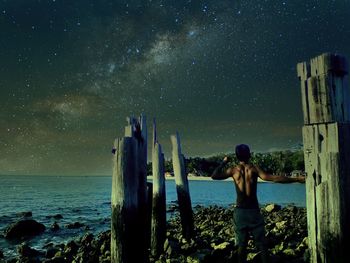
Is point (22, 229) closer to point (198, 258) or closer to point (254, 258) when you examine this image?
point (198, 258)

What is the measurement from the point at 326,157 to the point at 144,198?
13.4 feet

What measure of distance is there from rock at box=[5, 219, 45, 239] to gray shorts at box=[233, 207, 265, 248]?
15284mm

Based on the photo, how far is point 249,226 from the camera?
636cm

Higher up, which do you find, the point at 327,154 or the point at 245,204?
the point at 327,154

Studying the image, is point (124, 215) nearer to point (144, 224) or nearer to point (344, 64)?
point (144, 224)

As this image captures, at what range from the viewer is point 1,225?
944 inches

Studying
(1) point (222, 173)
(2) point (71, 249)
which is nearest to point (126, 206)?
(1) point (222, 173)

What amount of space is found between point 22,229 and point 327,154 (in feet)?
58.8

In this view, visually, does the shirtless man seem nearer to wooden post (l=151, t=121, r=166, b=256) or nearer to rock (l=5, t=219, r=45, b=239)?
wooden post (l=151, t=121, r=166, b=256)

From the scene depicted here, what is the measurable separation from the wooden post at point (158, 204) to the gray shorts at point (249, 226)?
4184 millimetres

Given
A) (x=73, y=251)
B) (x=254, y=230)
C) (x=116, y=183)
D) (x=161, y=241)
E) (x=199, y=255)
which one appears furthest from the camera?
(x=73, y=251)

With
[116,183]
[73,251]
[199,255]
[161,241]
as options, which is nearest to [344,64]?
[116,183]

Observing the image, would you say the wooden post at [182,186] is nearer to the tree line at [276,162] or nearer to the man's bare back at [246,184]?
the man's bare back at [246,184]

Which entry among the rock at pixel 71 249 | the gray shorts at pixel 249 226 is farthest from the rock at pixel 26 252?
the gray shorts at pixel 249 226
